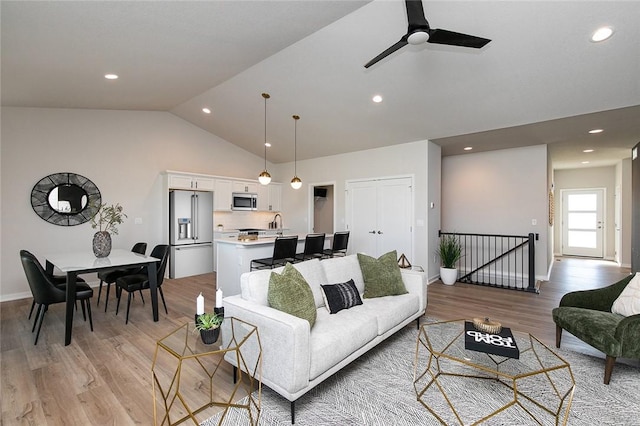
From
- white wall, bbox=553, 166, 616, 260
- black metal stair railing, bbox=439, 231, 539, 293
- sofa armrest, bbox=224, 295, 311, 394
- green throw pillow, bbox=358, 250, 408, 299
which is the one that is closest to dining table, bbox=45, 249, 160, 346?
sofa armrest, bbox=224, 295, 311, 394

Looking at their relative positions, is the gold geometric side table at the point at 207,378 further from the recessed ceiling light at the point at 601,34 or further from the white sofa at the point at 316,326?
the recessed ceiling light at the point at 601,34

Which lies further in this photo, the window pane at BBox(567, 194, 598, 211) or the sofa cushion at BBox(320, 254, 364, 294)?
the window pane at BBox(567, 194, 598, 211)

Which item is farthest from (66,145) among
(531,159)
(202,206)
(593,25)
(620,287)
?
(531,159)

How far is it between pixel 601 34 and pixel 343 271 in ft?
11.4

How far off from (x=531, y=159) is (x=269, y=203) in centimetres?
607

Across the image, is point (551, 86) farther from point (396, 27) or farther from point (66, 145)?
point (66, 145)

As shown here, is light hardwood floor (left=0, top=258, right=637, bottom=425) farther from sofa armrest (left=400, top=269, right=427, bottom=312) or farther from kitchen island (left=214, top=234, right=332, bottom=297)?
sofa armrest (left=400, top=269, right=427, bottom=312)

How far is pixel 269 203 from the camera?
8039 millimetres

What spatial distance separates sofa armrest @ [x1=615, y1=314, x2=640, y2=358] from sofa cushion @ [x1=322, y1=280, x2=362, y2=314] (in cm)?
205

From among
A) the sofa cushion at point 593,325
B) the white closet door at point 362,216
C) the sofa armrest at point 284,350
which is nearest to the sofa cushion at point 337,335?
the sofa armrest at point 284,350

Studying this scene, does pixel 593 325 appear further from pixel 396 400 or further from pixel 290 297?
pixel 290 297

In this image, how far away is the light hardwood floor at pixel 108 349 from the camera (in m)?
2.08

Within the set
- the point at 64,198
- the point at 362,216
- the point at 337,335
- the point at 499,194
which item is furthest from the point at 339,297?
the point at 499,194

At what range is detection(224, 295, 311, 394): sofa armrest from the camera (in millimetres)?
1916
